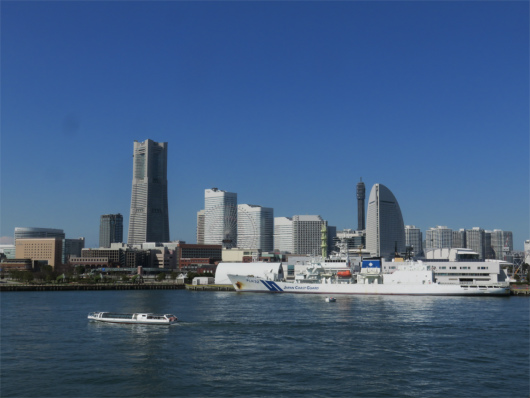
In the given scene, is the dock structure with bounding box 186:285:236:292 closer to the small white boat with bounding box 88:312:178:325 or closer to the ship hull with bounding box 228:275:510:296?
the ship hull with bounding box 228:275:510:296

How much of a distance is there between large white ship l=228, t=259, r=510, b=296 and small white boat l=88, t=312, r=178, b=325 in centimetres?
4313

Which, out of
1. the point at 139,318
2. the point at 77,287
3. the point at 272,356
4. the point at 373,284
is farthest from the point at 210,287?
the point at 272,356

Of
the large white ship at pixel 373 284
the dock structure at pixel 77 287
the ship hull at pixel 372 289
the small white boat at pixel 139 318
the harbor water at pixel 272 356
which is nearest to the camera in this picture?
the harbor water at pixel 272 356

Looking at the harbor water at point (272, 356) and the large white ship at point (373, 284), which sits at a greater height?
the large white ship at point (373, 284)

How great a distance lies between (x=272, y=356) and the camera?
114 ft

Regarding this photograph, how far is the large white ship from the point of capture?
278 feet

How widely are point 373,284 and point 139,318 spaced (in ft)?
154

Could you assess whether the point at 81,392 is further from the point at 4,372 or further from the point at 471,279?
the point at 471,279

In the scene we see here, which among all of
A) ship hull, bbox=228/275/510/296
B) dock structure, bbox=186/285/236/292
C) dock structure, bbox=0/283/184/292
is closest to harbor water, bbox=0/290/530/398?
ship hull, bbox=228/275/510/296

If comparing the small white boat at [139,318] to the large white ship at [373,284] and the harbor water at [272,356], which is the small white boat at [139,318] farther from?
the large white ship at [373,284]

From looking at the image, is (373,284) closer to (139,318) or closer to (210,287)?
(210,287)

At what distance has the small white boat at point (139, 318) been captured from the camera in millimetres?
49347

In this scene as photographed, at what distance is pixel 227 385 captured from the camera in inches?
1099

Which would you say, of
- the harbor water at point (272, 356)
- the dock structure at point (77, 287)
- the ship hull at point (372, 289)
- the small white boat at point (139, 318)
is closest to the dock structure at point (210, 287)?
the dock structure at point (77, 287)
